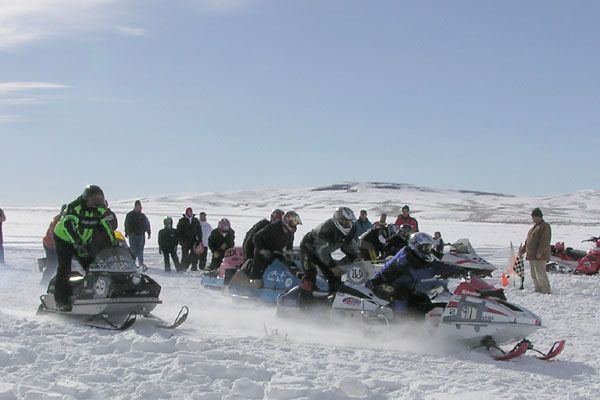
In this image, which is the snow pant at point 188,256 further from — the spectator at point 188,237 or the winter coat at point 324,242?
the winter coat at point 324,242

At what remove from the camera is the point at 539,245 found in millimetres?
14562

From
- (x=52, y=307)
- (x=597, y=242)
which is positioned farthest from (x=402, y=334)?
(x=597, y=242)

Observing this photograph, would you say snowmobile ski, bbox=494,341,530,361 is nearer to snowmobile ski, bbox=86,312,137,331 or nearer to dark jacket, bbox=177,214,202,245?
snowmobile ski, bbox=86,312,137,331

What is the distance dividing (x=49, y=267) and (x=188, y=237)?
5.07 metres

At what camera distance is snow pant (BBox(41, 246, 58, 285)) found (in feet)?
44.0

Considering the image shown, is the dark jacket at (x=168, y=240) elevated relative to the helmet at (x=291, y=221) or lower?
lower

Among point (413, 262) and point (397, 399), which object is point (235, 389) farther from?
point (413, 262)

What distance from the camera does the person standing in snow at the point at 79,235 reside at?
28.9ft

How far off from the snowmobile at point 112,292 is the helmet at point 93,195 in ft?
1.95

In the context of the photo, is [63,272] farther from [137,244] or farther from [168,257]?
[137,244]

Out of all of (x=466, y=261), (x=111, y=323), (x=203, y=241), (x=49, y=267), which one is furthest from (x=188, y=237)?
(x=111, y=323)

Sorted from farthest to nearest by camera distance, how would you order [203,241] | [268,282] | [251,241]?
[203,241], [251,241], [268,282]

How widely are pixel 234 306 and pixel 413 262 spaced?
172 inches

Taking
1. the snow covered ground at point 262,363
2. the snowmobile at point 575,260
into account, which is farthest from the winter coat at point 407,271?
the snowmobile at point 575,260
